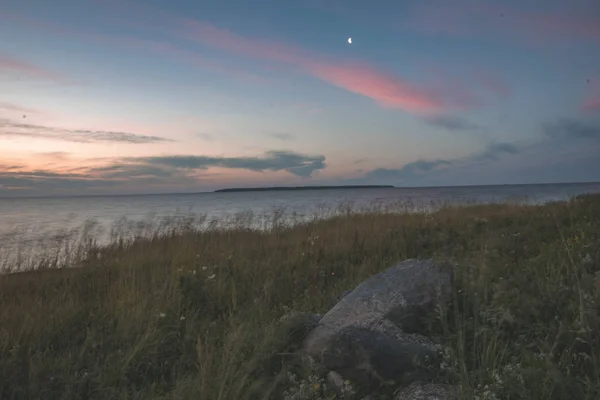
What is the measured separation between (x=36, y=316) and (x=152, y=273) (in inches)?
85.0

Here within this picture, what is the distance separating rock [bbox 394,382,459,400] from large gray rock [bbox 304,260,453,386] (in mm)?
147

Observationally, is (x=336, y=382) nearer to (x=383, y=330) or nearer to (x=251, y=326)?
(x=383, y=330)

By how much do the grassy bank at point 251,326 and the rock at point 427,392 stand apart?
0.45 feet

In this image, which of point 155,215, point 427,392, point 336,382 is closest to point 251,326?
point 336,382

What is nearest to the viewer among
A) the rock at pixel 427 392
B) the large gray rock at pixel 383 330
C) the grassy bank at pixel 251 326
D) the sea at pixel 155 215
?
the rock at pixel 427 392

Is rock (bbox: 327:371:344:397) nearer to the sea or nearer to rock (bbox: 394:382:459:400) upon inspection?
rock (bbox: 394:382:459:400)

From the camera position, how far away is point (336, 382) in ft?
10.5

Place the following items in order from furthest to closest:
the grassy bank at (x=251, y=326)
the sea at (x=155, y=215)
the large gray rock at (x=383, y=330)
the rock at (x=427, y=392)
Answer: the sea at (x=155, y=215) < the large gray rock at (x=383, y=330) < the grassy bank at (x=251, y=326) < the rock at (x=427, y=392)

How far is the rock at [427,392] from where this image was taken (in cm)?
291

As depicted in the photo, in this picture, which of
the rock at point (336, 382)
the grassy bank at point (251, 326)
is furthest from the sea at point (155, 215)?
the rock at point (336, 382)

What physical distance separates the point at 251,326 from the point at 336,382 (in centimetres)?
138

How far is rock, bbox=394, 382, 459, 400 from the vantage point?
2908 mm

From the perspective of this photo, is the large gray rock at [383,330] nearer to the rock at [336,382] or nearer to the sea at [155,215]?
the rock at [336,382]

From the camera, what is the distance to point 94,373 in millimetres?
3680
